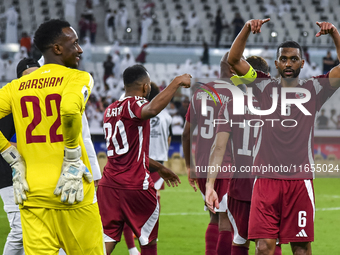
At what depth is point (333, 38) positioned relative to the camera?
4.11 meters

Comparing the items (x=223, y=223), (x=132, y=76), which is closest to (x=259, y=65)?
(x=132, y=76)

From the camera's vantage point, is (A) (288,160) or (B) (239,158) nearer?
(A) (288,160)

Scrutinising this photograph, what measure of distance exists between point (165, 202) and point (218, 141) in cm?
588

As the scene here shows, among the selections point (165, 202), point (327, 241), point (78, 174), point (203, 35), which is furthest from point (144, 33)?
point (78, 174)

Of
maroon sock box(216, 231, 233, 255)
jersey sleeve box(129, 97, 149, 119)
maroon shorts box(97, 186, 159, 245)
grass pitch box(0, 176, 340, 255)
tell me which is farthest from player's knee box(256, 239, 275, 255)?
grass pitch box(0, 176, 340, 255)

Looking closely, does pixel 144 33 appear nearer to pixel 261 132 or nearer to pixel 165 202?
pixel 165 202

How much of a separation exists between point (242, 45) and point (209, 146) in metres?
1.70

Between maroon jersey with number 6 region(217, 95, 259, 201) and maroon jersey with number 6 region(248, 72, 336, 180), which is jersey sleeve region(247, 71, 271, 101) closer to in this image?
maroon jersey with number 6 region(248, 72, 336, 180)

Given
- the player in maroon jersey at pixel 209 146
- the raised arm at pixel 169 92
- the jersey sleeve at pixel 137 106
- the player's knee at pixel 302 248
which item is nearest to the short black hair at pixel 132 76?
the jersey sleeve at pixel 137 106

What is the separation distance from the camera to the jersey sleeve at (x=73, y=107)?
3096mm

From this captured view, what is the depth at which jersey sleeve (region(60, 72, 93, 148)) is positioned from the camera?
310cm

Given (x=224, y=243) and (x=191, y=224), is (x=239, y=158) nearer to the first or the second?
(x=224, y=243)

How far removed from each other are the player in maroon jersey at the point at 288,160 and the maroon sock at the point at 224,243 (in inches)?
31.5

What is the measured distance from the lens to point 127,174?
15.2 ft
